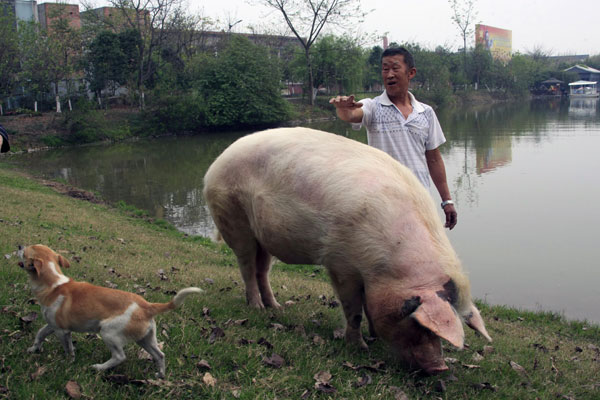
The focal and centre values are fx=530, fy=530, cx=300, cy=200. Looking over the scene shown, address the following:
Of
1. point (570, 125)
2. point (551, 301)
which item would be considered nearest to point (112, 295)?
point (551, 301)

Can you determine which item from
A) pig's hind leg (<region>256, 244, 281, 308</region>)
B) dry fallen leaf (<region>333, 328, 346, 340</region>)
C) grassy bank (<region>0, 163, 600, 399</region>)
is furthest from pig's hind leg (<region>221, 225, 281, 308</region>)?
dry fallen leaf (<region>333, 328, 346, 340</region>)

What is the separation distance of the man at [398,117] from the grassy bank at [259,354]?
1616 millimetres

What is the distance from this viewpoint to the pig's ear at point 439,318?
3441mm

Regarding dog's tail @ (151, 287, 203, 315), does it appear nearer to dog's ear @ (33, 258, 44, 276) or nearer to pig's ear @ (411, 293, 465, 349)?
dog's ear @ (33, 258, 44, 276)

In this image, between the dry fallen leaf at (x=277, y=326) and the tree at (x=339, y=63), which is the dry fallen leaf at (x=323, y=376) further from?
the tree at (x=339, y=63)

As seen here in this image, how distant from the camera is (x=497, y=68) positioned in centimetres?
8088

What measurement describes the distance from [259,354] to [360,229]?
1.24 meters

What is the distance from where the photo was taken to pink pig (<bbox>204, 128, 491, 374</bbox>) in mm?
3783

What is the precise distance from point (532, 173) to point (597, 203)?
440 centimetres

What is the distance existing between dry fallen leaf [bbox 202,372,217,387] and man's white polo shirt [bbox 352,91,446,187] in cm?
259

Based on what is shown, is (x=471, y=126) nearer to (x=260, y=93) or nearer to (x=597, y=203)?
(x=260, y=93)

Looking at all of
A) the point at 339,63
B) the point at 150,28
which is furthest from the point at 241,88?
the point at 339,63

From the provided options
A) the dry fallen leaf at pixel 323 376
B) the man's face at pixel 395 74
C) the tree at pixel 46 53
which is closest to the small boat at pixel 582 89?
the tree at pixel 46 53

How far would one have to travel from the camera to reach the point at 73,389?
3.26 meters
